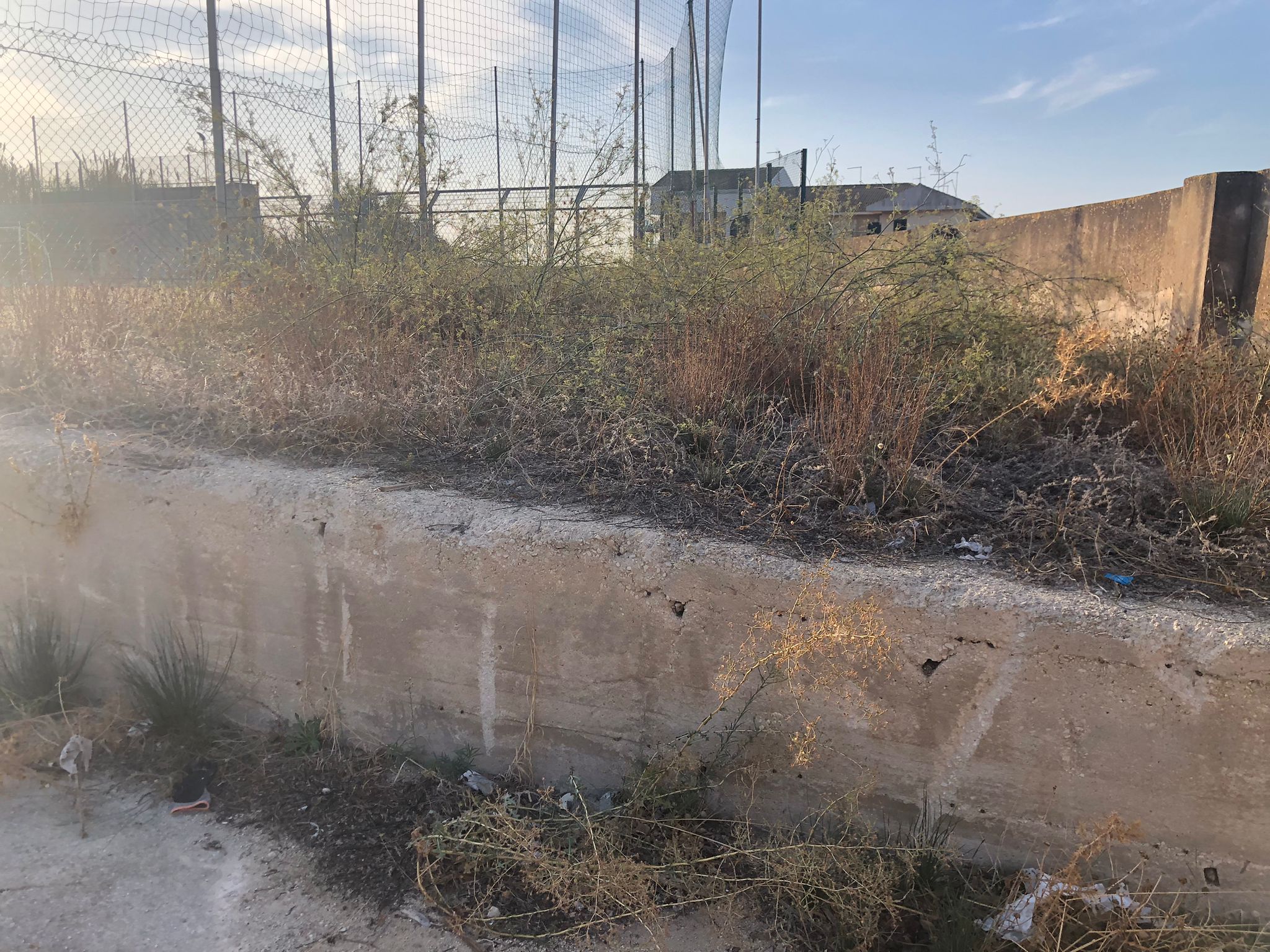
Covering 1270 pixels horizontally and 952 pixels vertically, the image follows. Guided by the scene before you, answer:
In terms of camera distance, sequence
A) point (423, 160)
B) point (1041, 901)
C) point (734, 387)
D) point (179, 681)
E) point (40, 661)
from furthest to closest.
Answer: point (423, 160) < point (734, 387) < point (40, 661) < point (179, 681) < point (1041, 901)

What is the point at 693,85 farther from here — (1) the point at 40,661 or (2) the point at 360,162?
(1) the point at 40,661

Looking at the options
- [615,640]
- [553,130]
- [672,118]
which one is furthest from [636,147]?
[615,640]

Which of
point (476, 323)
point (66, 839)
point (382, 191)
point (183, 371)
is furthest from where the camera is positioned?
point (382, 191)

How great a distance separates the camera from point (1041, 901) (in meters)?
2.00

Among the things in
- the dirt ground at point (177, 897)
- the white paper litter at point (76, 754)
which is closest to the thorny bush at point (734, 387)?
the white paper litter at point (76, 754)

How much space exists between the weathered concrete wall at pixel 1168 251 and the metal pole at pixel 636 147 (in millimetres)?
2391

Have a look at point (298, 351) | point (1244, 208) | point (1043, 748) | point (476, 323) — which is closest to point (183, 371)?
point (298, 351)

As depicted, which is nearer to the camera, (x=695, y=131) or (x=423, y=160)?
(x=423, y=160)

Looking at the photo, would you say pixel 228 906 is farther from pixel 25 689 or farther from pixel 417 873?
pixel 25 689

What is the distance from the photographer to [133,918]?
2143 millimetres

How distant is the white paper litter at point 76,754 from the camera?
8.75 ft

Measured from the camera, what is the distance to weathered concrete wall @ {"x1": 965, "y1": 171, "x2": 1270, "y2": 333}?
4074 millimetres

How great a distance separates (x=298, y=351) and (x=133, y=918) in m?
2.75

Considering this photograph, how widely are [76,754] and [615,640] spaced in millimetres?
1940
